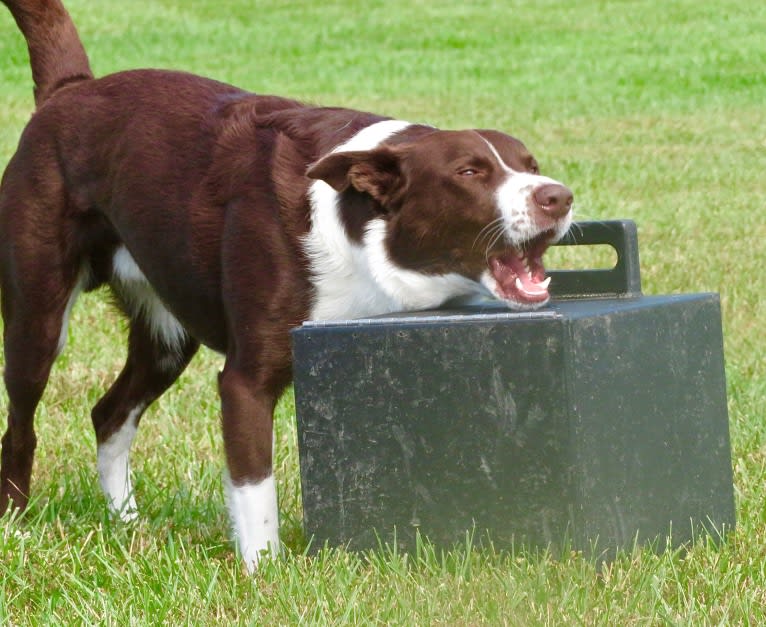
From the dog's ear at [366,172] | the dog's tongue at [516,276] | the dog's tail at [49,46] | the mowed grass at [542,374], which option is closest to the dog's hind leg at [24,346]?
the mowed grass at [542,374]

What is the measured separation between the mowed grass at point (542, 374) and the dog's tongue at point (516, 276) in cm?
58

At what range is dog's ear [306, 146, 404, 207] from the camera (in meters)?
3.29

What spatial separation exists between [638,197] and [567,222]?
706cm

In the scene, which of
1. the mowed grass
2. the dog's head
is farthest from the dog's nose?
the mowed grass

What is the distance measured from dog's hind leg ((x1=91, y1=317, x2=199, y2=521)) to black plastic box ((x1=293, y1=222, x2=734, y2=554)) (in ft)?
3.96

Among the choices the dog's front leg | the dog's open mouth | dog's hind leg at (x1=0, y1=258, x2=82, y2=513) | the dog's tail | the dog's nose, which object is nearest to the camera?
the dog's nose

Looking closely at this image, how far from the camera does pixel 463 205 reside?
10.7ft

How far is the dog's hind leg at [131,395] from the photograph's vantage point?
4.32 m

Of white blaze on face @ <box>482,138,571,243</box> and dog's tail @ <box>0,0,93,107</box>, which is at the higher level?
dog's tail @ <box>0,0,93,107</box>

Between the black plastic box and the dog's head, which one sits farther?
the dog's head

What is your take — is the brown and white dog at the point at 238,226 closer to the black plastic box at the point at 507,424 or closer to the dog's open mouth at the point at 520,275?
the dog's open mouth at the point at 520,275

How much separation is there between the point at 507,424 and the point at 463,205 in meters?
0.55

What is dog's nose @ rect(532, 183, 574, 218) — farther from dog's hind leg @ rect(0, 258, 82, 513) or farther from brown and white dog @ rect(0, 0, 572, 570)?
dog's hind leg @ rect(0, 258, 82, 513)

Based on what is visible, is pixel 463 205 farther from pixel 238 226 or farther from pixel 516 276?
pixel 238 226
